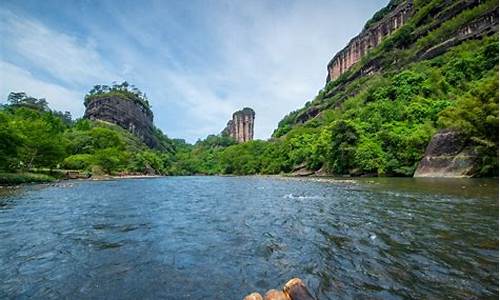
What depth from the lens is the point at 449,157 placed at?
35781 millimetres

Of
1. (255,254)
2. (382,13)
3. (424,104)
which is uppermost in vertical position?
(382,13)

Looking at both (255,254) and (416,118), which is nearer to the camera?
(255,254)

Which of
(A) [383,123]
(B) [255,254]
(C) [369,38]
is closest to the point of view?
(B) [255,254]

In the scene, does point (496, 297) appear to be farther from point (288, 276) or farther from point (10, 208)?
point (10, 208)

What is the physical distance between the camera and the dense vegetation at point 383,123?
36.0 m

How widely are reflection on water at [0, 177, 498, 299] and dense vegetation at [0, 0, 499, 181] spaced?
2871cm

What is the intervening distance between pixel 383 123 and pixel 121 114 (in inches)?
5166

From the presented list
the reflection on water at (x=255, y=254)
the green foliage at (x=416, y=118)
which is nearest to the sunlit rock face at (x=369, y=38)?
the green foliage at (x=416, y=118)

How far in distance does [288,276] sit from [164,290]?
2654 mm

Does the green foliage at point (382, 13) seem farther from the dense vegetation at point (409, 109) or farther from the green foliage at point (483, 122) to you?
the green foliage at point (483, 122)

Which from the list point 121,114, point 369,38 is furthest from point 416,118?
point 121,114

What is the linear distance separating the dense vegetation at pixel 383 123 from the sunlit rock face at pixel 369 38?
26.5 ft

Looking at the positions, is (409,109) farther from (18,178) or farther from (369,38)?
(369,38)

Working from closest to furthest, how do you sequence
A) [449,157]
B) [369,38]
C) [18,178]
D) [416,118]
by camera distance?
[449,157] < [18,178] < [416,118] < [369,38]
